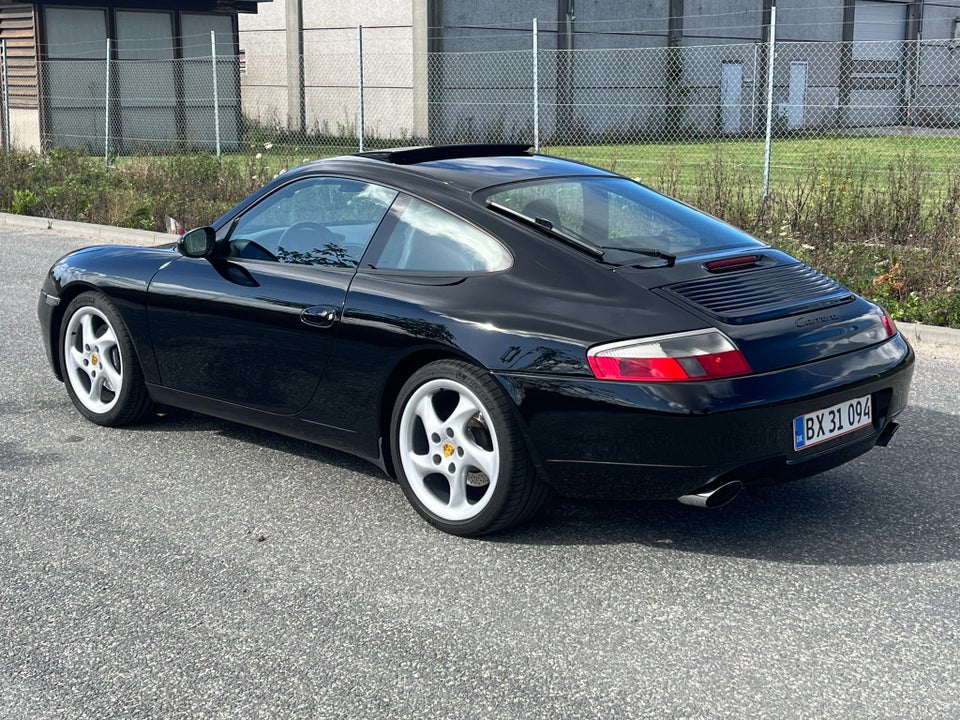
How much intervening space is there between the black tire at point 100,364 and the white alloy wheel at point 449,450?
1.81m

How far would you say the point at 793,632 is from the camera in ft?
12.7

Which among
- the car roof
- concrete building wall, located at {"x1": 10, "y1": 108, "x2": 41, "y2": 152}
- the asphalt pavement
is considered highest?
concrete building wall, located at {"x1": 10, "y1": 108, "x2": 41, "y2": 152}

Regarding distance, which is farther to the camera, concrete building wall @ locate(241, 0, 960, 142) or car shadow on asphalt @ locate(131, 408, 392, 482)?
concrete building wall @ locate(241, 0, 960, 142)

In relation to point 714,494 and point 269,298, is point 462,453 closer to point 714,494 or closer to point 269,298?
point 714,494

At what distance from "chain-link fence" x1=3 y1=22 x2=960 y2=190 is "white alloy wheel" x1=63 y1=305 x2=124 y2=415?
1606 centimetres

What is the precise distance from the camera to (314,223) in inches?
212

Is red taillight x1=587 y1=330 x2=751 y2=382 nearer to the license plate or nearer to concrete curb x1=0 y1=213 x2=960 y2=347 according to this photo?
the license plate

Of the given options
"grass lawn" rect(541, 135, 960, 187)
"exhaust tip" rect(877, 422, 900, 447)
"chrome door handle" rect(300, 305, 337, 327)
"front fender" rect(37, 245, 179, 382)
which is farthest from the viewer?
"grass lawn" rect(541, 135, 960, 187)

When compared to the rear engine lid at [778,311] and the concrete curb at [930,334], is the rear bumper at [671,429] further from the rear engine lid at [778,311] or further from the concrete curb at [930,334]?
the concrete curb at [930,334]

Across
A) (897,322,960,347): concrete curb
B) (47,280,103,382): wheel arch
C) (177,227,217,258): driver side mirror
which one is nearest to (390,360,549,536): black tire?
(177,227,217,258): driver side mirror

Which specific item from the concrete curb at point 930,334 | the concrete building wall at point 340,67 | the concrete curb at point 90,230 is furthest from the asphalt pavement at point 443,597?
the concrete building wall at point 340,67

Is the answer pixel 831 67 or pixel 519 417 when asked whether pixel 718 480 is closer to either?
pixel 519 417

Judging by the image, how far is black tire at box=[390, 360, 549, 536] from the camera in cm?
448

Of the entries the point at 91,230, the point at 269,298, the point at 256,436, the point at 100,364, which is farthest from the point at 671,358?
the point at 91,230
